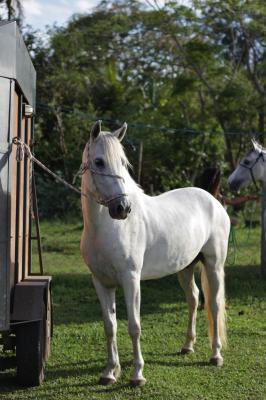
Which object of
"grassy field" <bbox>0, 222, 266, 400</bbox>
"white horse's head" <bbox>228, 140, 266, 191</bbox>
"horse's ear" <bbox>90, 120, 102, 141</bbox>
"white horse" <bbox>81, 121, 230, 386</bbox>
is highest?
"horse's ear" <bbox>90, 120, 102, 141</bbox>

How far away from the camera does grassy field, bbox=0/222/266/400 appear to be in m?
4.80

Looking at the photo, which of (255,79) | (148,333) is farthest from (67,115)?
(148,333)

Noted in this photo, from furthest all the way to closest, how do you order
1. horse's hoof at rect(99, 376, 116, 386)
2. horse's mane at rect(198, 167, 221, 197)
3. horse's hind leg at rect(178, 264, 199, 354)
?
horse's mane at rect(198, 167, 221, 197)
horse's hind leg at rect(178, 264, 199, 354)
horse's hoof at rect(99, 376, 116, 386)

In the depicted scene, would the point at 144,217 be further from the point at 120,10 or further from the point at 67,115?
the point at 120,10

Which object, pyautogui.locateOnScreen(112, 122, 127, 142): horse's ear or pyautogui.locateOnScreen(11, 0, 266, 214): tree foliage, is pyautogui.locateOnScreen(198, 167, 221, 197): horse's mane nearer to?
pyautogui.locateOnScreen(112, 122, 127, 142): horse's ear

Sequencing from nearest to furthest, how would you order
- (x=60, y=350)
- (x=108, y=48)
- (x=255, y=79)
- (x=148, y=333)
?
(x=60, y=350)
(x=148, y=333)
(x=255, y=79)
(x=108, y=48)

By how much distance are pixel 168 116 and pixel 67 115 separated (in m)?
2.97

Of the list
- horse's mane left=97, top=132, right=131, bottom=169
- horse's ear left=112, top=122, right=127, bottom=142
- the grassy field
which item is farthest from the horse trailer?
horse's ear left=112, top=122, right=127, bottom=142

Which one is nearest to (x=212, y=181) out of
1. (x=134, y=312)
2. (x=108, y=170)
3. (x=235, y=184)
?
(x=235, y=184)

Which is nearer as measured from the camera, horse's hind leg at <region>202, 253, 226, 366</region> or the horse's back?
the horse's back

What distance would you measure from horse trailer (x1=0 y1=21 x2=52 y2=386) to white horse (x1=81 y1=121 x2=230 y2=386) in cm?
49

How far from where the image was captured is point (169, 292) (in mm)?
9109

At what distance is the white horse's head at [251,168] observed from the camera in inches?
326

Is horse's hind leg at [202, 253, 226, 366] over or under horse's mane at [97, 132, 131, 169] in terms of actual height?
under
